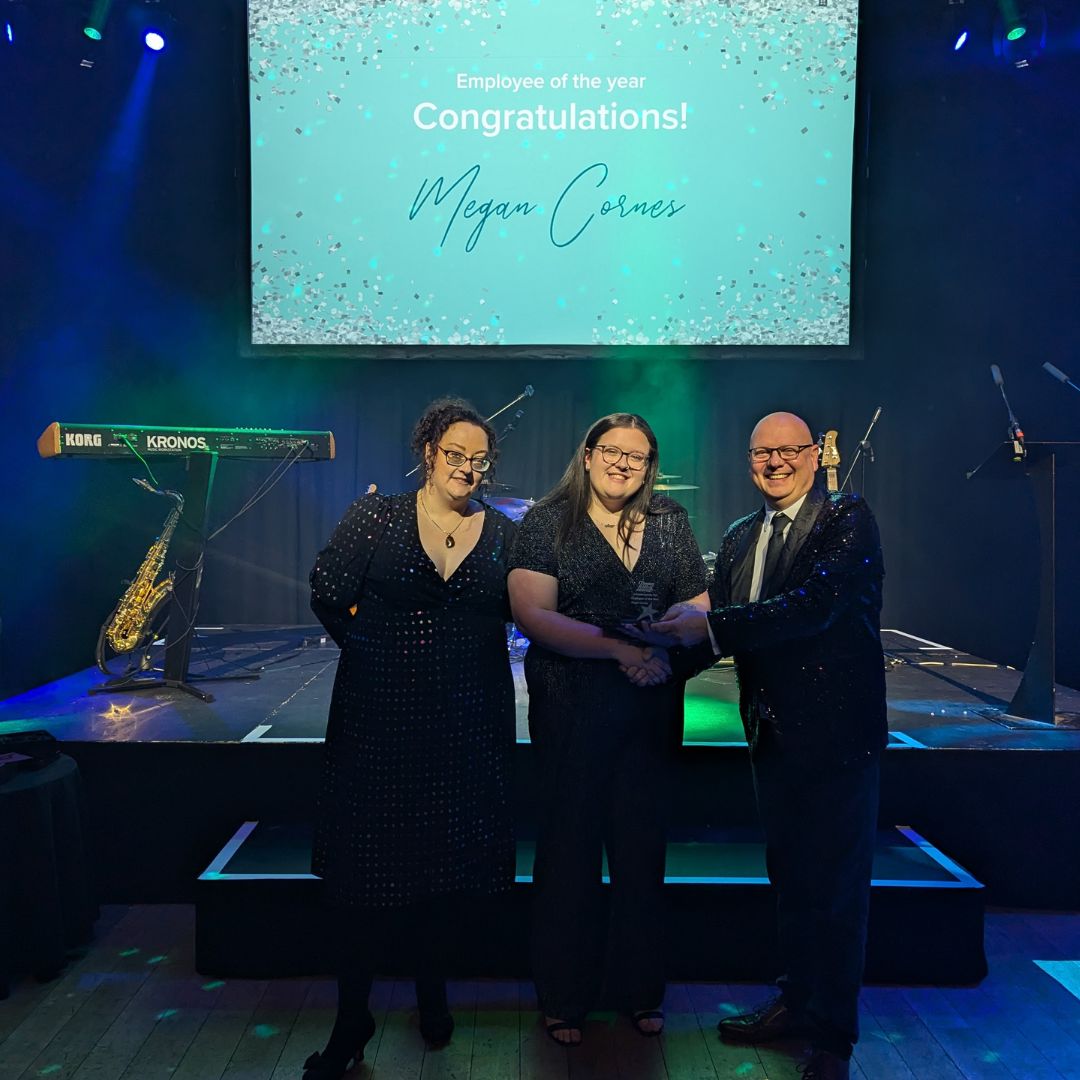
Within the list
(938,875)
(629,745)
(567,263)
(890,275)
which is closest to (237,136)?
(567,263)

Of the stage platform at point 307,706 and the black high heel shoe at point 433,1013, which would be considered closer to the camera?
the black high heel shoe at point 433,1013

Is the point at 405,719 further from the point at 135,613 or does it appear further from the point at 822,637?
the point at 135,613

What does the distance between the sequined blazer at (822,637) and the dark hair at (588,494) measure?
0.31 metres

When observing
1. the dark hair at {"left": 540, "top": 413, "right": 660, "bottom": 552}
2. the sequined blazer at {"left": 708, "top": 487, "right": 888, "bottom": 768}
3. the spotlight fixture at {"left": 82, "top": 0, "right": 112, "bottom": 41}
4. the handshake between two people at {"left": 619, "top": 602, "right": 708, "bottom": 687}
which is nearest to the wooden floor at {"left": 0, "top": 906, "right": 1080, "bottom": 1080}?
the sequined blazer at {"left": 708, "top": 487, "right": 888, "bottom": 768}

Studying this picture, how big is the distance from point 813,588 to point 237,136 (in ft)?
16.7

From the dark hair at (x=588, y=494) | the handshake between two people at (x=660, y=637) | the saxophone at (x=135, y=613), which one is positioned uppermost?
the dark hair at (x=588, y=494)

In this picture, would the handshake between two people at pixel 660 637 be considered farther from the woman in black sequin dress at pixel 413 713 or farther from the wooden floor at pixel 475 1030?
the wooden floor at pixel 475 1030

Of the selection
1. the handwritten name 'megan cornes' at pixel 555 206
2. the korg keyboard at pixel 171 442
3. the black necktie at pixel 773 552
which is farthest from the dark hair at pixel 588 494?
the handwritten name 'megan cornes' at pixel 555 206

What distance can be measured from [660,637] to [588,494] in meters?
0.38

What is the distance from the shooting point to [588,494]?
2.15m

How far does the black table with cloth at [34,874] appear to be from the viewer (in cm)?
247

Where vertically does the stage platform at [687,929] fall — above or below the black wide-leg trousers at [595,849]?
below

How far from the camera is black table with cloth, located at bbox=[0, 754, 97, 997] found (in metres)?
2.47

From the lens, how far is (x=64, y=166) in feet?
16.5
